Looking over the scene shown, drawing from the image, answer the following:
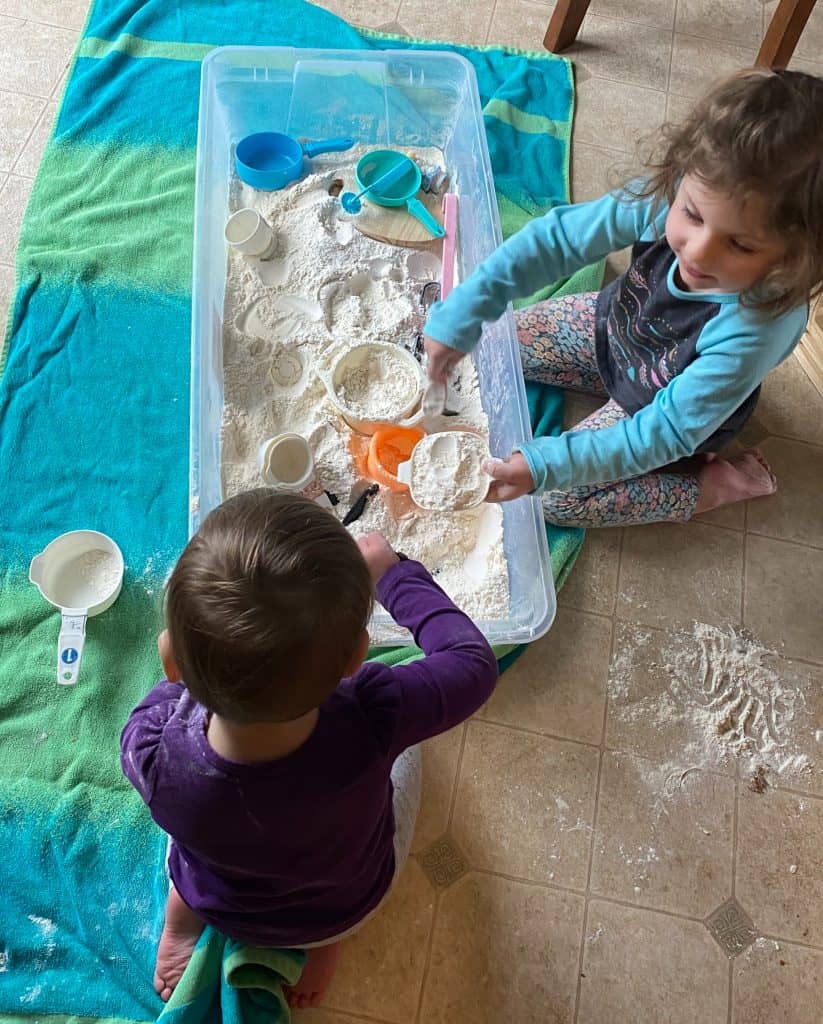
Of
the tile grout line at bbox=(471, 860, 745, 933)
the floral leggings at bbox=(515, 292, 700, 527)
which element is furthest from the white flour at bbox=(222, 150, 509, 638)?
the tile grout line at bbox=(471, 860, 745, 933)

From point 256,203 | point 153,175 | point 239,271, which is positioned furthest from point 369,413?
point 153,175

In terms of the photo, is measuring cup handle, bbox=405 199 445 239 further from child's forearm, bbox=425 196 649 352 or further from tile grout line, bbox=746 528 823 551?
tile grout line, bbox=746 528 823 551

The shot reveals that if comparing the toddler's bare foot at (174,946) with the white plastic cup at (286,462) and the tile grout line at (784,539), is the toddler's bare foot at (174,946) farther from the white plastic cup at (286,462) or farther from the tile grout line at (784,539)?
the tile grout line at (784,539)

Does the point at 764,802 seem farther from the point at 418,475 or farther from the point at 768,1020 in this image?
the point at 418,475

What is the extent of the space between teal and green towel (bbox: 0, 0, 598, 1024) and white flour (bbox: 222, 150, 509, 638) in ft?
0.38

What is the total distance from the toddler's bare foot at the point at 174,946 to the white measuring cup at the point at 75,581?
34 centimetres

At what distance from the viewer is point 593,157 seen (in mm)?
1619

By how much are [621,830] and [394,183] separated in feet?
3.66

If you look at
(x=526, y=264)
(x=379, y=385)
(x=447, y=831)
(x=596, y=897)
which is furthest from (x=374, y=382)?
(x=596, y=897)

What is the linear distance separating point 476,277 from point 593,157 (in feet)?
2.38

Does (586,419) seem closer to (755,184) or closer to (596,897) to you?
(755,184)

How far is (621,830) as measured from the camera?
1054 millimetres

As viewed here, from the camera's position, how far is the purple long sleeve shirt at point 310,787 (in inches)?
24.3

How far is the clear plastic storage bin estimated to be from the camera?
109 cm
